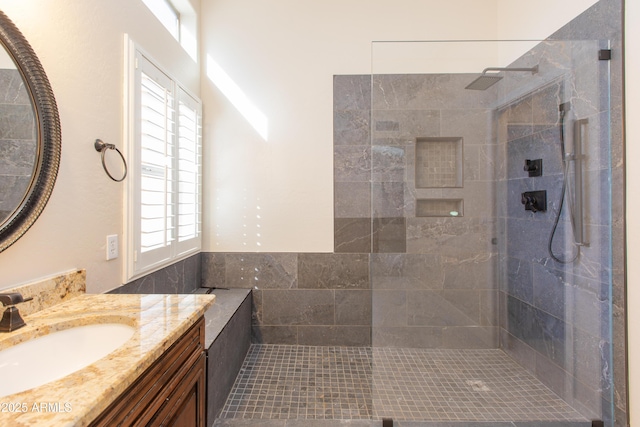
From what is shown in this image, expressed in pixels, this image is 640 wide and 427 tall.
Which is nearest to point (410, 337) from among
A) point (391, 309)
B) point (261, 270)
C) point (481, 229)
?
point (391, 309)

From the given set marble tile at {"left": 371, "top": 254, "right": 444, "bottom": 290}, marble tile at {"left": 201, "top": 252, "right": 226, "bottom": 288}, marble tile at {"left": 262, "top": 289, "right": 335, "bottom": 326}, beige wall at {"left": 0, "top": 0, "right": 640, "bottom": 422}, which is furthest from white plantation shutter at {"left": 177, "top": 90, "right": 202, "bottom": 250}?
marble tile at {"left": 371, "top": 254, "right": 444, "bottom": 290}

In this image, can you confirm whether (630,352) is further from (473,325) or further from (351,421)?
(351,421)

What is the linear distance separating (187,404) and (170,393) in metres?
0.17

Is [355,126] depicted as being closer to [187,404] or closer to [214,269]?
[214,269]

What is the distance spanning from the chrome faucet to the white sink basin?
7 cm

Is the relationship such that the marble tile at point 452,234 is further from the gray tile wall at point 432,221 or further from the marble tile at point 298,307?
the marble tile at point 298,307

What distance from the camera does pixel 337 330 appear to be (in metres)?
2.64

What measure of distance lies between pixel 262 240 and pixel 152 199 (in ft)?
3.34

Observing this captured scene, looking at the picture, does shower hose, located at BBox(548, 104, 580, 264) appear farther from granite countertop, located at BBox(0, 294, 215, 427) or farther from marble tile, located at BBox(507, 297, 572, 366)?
granite countertop, located at BBox(0, 294, 215, 427)

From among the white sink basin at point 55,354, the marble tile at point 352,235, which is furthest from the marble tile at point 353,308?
the white sink basin at point 55,354

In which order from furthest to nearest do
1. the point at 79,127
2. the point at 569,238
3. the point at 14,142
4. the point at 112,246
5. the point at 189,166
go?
the point at 189,166 → the point at 569,238 → the point at 112,246 → the point at 79,127 → the point at 14,142

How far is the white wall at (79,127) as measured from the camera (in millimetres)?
1122

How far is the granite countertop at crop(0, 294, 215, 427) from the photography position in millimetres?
566

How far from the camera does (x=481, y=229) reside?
2.07m
